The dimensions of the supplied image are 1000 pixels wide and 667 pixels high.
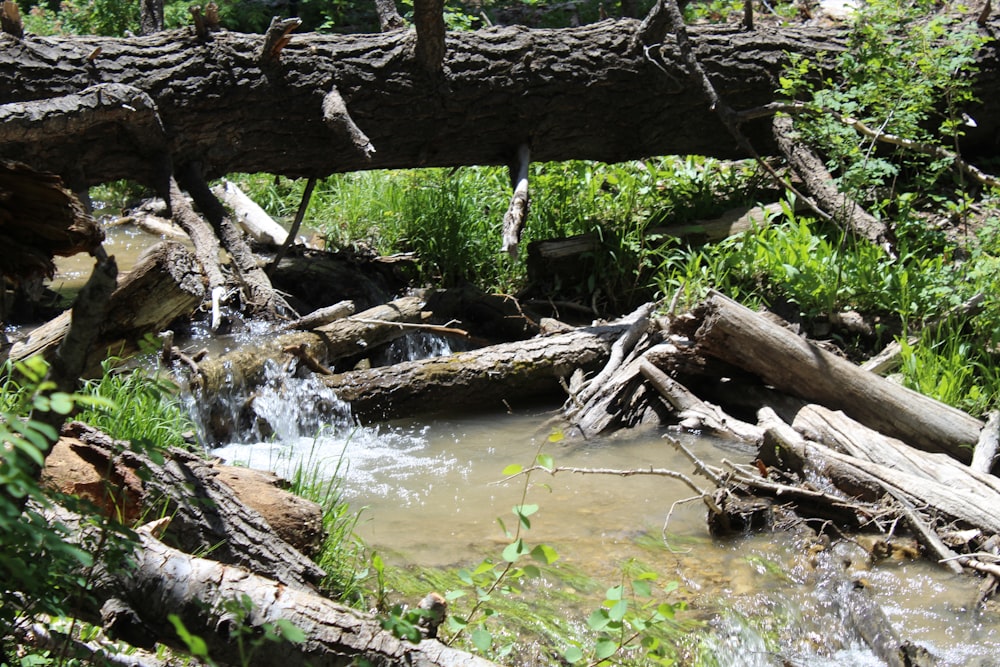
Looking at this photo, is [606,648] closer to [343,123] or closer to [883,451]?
[883,451]

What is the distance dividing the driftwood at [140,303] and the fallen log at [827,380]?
9.81 ft

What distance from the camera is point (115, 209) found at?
10305 millimetres

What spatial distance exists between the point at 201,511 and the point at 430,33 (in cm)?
460

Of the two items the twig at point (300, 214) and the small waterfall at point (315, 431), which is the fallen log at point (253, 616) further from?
the twig at point (300, 214)

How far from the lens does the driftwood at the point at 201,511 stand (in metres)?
2.81

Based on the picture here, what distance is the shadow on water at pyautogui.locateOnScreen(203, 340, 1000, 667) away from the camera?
12.1ft

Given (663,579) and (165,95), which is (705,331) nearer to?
(663,579)

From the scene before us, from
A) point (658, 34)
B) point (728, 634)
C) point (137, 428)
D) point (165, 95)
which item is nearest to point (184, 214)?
point (165, 95)

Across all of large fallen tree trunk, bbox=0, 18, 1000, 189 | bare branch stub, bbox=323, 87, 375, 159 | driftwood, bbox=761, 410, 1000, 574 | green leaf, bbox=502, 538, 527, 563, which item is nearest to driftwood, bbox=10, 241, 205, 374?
large fallen tree trunk, bbox=0, 18, 1000, 189

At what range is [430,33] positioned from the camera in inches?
257

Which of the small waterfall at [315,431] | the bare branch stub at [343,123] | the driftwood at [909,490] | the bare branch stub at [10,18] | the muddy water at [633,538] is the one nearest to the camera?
the muddy water at [633,538]

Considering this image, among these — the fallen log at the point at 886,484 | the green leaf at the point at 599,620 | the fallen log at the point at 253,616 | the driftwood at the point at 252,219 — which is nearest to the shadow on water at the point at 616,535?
the fallen log at the point at 886,484

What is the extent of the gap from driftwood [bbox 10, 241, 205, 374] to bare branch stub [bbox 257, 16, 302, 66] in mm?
2364

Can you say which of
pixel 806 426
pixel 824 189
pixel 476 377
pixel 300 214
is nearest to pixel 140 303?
pixel 476 377
